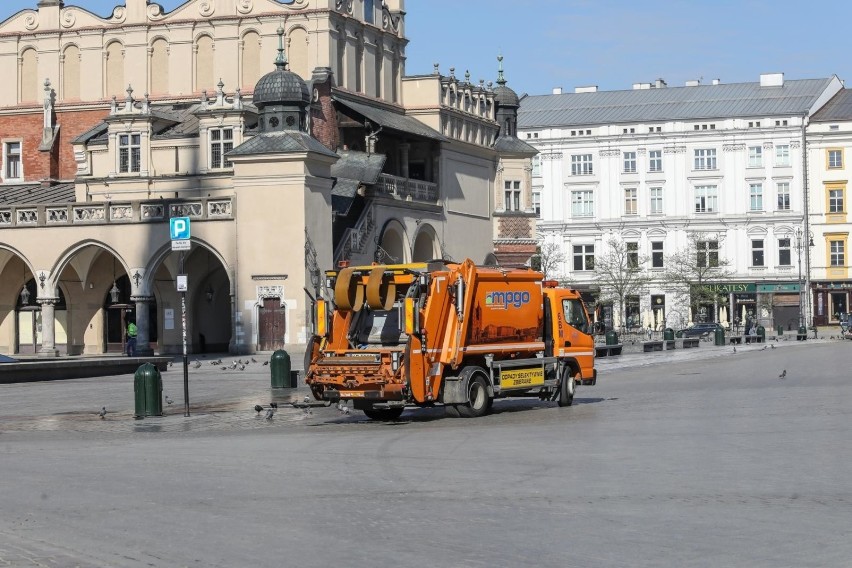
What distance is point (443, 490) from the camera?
14188mm

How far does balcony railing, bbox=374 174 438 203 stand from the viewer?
63062 mm

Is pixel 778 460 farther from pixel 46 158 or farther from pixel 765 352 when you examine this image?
pixel 46 158

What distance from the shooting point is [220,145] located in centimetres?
5922

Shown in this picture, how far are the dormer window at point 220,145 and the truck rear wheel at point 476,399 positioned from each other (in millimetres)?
35643

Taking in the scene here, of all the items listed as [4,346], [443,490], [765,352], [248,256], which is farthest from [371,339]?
[4,346]

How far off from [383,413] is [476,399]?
1831mm

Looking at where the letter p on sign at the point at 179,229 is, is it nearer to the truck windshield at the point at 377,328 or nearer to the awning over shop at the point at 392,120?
the truck windshield at the point at 377,328

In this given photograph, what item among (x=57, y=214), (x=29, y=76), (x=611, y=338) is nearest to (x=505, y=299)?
(x=611, y=338)

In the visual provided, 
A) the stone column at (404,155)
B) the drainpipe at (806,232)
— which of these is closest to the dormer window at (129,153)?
the stone column at (404,155)

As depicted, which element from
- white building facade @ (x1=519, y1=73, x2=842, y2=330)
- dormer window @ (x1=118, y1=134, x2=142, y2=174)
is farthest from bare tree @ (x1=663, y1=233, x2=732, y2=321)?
dormer window @ (x1=118, y1=134, x2=142, y2=174)

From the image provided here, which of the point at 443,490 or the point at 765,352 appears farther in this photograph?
the point at 765,352

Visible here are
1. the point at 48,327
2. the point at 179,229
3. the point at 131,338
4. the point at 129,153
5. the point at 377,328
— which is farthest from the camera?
the point at 129,153

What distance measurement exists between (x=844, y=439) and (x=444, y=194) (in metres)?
52.2

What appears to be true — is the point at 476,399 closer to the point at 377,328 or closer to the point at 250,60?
the point at 377,328
